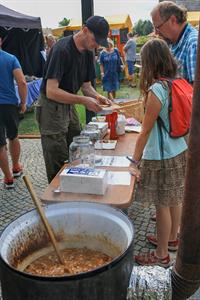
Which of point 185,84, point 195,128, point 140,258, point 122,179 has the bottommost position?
point 140,258

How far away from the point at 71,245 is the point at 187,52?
197 centimetres

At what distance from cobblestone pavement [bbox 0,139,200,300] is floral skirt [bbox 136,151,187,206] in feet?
2.35

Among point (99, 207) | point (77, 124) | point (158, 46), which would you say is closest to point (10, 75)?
point (77, 124)

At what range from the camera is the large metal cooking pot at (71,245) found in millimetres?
1201

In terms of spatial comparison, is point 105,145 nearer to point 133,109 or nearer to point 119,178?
point 119,178

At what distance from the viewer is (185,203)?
1.32 meters

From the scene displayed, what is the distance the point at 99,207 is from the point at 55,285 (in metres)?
0.55

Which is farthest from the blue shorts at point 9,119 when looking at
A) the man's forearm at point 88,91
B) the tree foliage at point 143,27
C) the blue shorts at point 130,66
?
the tree foliage at point 143,27

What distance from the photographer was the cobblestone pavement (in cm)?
339

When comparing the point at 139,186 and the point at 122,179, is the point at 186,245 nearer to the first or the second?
the point at 122,179

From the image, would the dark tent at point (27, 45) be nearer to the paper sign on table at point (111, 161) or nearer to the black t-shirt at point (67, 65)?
the black t-shirt at point (67, 65)

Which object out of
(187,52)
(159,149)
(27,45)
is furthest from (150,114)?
(27,45)

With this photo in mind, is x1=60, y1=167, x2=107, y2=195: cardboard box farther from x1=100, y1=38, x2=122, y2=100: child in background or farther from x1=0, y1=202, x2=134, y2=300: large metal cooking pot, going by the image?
x1=100, y1=38, x2=122, y2=100: child in background

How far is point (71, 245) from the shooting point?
1.78 m
